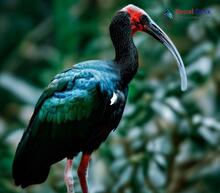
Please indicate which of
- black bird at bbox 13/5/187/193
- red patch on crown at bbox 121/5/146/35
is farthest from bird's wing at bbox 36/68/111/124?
red patch on crown at bbox 121/5/146/35

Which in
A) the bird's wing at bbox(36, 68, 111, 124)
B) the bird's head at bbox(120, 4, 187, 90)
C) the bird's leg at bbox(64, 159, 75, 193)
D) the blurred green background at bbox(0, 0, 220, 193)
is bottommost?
the blurred green background at bbox(0, 0, 220, 193)

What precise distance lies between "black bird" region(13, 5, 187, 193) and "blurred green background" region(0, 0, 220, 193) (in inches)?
40.8

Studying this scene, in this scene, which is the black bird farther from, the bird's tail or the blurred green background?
the blurred green background

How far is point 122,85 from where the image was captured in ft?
11.5

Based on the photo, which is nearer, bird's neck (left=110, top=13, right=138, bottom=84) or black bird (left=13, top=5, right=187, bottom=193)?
bird's neck (left=110, top=13, right=138, bottom=84)

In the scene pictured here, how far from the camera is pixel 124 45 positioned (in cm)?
339

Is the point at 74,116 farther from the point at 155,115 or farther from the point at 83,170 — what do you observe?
the point at 155,115

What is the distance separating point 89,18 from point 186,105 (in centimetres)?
219

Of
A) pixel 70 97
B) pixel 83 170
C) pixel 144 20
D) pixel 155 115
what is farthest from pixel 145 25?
pixel 155 115

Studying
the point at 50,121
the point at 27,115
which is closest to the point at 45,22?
the point at 27,115

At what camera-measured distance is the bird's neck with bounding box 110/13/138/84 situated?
3377mm

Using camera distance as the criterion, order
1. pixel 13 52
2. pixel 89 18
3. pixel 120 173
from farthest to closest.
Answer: pixel 13 52 < pixel 89 18 < pixel 120 173

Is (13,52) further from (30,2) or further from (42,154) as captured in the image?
Result: (42,154)

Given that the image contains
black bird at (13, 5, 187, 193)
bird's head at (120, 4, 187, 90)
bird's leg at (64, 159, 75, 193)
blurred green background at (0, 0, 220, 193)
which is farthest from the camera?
blurred green background at (0, 0, 220, 193)
